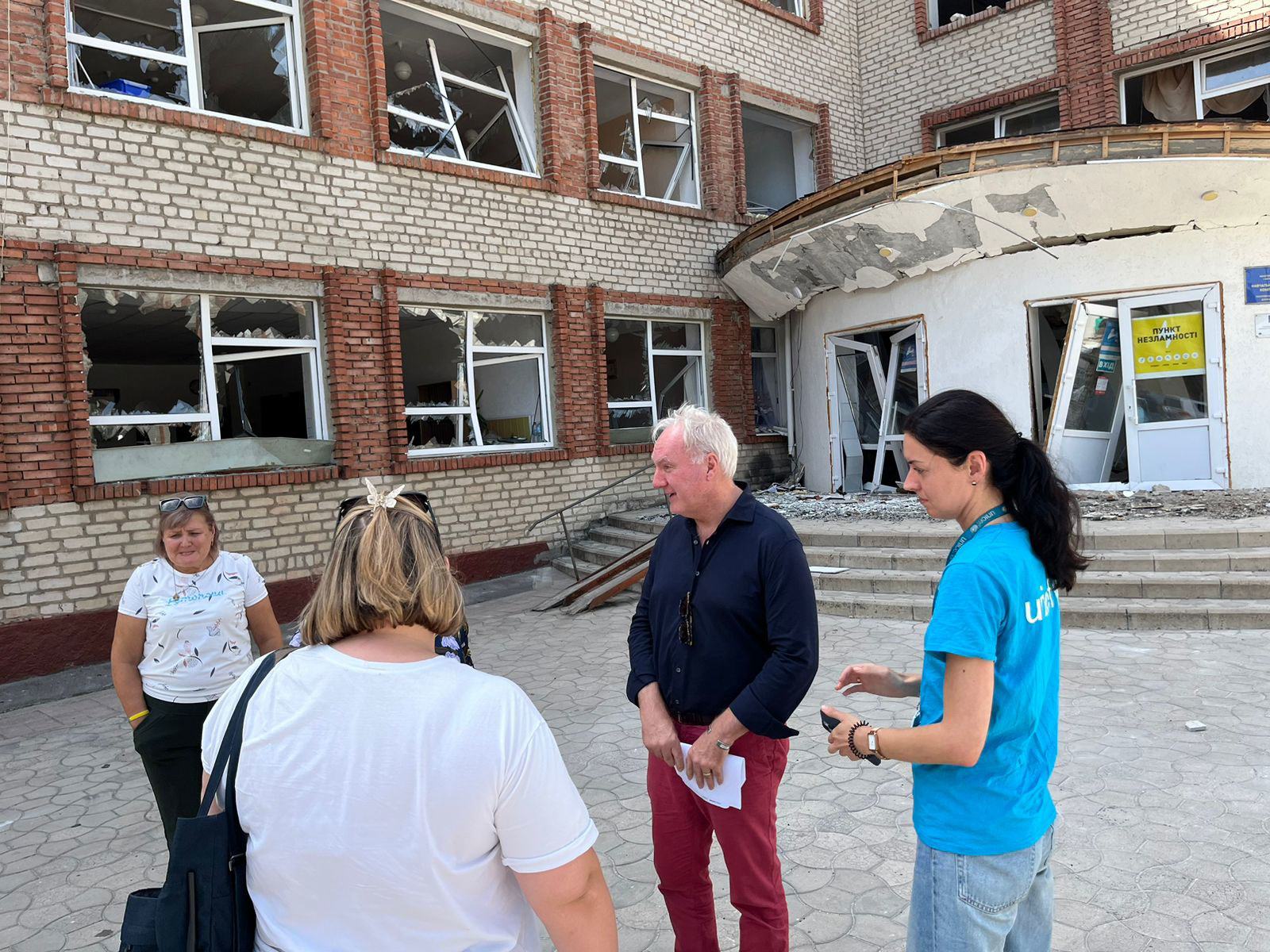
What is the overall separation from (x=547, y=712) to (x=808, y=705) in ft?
5.72

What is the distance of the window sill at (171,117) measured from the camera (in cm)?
764

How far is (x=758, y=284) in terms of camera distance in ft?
41.7

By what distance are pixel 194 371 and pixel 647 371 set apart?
6235mm

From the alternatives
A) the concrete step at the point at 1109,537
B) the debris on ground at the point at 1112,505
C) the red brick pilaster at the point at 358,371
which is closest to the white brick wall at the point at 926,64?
the debris on ground at the point at 1112,505

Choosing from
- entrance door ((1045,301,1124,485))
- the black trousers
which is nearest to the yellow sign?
entrance door ((1045,301,1124,485))

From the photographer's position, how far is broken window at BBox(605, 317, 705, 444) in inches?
495

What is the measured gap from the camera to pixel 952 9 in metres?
15.3

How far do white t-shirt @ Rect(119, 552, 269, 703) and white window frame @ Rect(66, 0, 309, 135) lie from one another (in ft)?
21.6

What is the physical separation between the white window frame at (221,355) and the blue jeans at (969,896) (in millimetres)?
8003

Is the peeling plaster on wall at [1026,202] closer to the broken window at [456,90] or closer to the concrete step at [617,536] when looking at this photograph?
the concrete step at [617,536]

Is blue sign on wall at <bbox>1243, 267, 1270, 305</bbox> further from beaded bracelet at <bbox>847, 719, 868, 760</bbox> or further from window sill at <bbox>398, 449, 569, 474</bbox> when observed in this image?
beaded bracelet at <bbox>847, 719, 868, 760</bbox>

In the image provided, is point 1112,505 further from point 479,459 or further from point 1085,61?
point 1085,61

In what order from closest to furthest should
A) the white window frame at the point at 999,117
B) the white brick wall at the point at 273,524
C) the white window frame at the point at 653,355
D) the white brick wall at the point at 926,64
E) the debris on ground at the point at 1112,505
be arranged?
the white brick wall at the point at 273,524
the debris on ground at the point at 1112,505
the white window frame at the point at 653,355
the white brick wall at the point at 926,64
the white window frame at the point at 999,117

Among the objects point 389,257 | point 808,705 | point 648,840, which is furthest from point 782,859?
point 389,257
